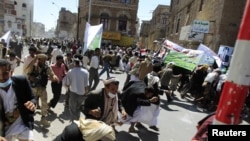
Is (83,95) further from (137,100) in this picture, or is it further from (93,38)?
(93,38)

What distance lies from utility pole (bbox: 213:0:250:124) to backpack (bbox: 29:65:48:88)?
542 centimetres

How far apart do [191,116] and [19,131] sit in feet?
20.6

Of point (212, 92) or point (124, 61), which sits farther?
point (124, 61)

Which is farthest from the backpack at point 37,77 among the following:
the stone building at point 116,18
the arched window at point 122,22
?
the arched window at point 122,22

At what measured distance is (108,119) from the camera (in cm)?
434

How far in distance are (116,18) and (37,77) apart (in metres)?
42.6

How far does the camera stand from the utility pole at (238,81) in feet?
5.20

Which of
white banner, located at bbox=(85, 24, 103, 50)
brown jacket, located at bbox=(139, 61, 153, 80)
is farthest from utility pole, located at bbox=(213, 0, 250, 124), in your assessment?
white banner, located at bbox=(85, 24, 103, 50)

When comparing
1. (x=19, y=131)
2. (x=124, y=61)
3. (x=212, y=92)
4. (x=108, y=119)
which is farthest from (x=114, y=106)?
(x=124, y=61)

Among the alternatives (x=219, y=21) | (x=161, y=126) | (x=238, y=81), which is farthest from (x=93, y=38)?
(x=219, y=21)

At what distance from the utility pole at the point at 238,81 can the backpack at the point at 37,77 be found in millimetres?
5416

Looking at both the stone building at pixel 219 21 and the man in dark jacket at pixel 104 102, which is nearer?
the man in dark jacket at pixel 104 102

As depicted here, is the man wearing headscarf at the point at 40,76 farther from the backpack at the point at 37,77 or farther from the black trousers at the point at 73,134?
the black trousers at the point at 73,134

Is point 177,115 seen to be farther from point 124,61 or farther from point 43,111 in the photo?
point 124,61
